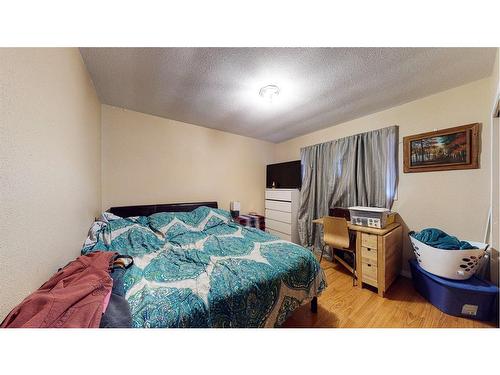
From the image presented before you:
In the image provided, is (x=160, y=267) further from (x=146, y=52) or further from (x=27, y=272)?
(x=146, y=52)

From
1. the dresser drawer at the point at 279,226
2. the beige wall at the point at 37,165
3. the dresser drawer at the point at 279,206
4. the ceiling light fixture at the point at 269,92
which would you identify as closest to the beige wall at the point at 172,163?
the dresser drawer at the point at 279,206

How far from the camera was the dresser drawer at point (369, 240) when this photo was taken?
6.19 feet

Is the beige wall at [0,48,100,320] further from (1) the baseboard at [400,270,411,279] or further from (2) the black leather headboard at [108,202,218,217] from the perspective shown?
(1) the baseboard at [400,270,411,279]

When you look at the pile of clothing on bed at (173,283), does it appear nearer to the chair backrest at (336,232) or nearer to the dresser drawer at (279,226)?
the chair backrest at (336,232)

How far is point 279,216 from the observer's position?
3502mm

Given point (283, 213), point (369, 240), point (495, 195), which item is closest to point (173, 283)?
point (369, 240)

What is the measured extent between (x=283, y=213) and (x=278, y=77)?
8.07 feet

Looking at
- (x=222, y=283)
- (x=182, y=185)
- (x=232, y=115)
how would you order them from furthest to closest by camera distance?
(x=182, y=185) → (x=232, y=115) → (x=222, y=283)

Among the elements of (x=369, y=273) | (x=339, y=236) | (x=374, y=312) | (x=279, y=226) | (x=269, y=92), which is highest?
(x=269, y=92)

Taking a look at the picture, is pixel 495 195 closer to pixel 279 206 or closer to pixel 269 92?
pixel 269 92

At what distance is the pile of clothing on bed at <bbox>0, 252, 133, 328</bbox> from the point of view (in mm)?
601

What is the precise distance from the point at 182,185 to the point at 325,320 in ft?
8.52
